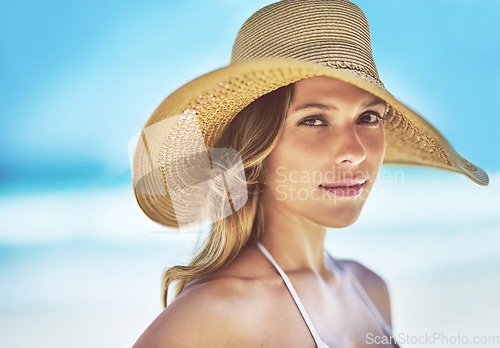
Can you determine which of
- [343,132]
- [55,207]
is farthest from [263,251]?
[55,207]

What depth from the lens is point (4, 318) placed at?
2.80 metres

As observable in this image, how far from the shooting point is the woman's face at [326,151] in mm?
1073

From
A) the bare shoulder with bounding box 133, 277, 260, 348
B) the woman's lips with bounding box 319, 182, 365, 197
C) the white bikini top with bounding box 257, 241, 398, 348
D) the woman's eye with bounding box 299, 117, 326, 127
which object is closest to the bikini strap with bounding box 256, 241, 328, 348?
the white bikini top with bounding box 257, 241, 398, 348

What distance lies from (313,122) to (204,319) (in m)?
0.51

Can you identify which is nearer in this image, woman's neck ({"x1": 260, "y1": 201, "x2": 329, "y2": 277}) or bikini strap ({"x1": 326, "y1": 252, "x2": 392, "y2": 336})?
woman's neck ({"x1": 260, "y1": 201, "x2": 329, "y2": 277})

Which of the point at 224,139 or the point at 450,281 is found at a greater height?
the point at 224,139

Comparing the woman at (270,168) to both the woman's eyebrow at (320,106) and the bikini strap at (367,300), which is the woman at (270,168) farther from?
the bikini strap at (367,300)

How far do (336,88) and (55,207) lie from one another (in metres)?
2.98

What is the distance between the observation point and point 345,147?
3.52ft

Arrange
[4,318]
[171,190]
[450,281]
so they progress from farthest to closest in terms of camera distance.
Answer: [450,281] → [4,318] → [171,190]

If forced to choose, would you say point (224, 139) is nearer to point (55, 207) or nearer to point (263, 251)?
point (263, 251)

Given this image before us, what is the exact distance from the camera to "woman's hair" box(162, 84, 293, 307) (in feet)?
3.58

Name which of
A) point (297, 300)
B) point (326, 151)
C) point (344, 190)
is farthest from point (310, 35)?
point (297, 300)

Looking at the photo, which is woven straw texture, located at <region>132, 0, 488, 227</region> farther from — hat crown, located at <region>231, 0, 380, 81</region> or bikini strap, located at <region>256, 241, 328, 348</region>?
bikini strap, located at <region>256, 241, 328, 348</region>
